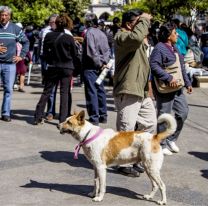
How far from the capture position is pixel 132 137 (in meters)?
6.43

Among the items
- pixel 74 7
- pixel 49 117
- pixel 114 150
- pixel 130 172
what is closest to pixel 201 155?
pixel 130 172

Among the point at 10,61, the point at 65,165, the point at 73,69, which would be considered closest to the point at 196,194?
the point at 65,165

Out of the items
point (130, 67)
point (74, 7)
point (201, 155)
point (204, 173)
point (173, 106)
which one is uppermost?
point (130, 67)

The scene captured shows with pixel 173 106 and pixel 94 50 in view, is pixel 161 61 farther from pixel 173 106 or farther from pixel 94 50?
pixel 94 50

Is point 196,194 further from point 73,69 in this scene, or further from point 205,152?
point 73,69

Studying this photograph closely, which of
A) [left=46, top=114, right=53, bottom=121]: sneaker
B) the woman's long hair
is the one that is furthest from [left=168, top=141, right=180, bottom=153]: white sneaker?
[left=46, top=114, right=53, bottom=121]: sneaker

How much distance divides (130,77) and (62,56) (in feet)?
11.0

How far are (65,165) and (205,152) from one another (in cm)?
233

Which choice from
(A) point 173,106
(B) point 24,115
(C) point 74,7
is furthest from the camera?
(C) point 74,7

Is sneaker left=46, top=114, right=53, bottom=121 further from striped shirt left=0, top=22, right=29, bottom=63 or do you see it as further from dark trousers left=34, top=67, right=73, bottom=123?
striped shirt left=0, top=22, right=29, bottom=63

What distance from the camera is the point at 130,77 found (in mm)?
7219

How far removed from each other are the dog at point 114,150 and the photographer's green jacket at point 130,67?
2.95 ft

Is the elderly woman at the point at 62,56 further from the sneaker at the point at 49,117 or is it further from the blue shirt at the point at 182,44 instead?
the blue shirt at the point at 182,44

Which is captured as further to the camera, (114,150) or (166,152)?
(166,152)
